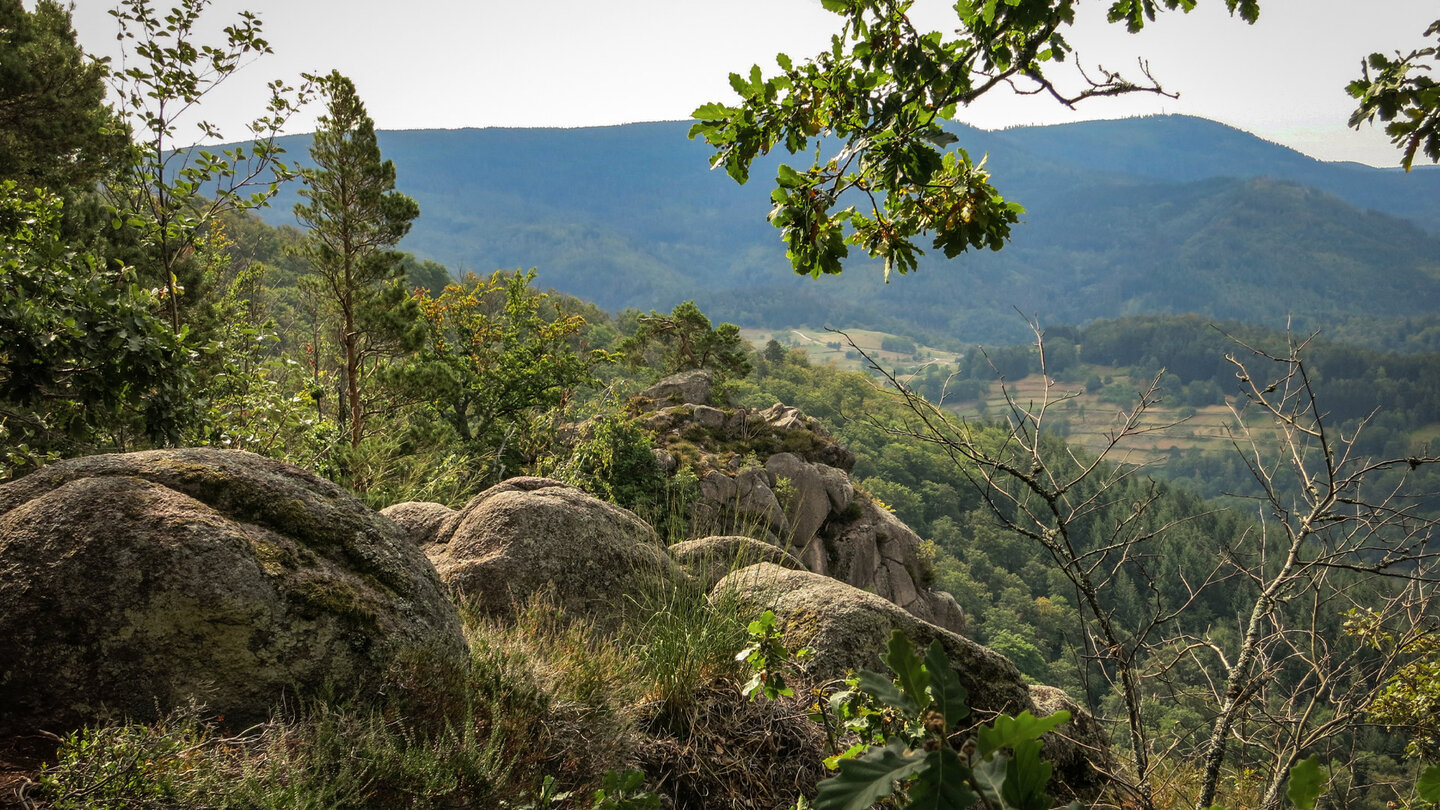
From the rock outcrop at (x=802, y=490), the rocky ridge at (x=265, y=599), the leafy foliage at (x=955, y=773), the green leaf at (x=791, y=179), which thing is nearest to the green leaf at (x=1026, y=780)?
the leafy foliage at (x=955, y=773)

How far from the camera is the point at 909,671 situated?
1056mm

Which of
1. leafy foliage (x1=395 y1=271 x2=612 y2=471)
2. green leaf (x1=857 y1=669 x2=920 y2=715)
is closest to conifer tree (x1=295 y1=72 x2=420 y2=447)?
leafy foliage (x1=395 y1=271 x2=612 y2=471)

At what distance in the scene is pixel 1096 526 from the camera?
70.1 meters

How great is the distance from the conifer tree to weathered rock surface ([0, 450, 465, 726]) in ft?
32.3

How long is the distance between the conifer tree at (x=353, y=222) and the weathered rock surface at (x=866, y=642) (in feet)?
32.7

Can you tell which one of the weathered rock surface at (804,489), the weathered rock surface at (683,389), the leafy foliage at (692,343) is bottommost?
the weathered rock surface at (804,489)

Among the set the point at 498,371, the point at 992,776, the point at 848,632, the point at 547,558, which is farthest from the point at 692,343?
the point at 992,776

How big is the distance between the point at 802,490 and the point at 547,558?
412 inches

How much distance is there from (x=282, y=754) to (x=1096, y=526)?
78.8 meters

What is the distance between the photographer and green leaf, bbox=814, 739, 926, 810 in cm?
88

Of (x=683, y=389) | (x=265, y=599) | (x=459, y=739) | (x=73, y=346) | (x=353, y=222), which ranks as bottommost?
(x=683, y=389)

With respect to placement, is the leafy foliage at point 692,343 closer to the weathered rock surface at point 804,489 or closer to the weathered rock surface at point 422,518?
the weathered rock surface at point 804,489

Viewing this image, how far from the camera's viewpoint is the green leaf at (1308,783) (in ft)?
2.75

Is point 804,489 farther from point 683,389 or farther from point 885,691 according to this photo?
point 885,691
